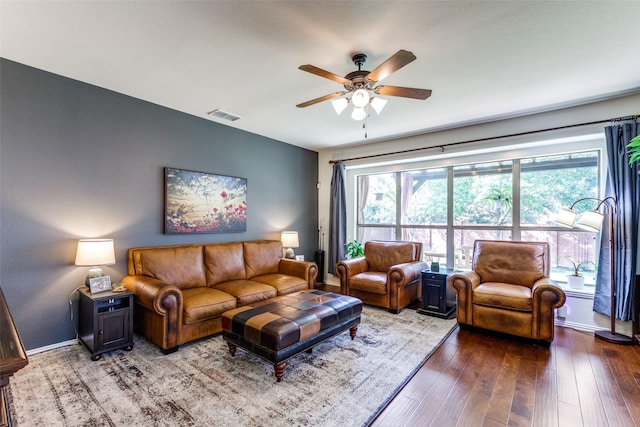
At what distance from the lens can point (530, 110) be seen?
3.73 meters

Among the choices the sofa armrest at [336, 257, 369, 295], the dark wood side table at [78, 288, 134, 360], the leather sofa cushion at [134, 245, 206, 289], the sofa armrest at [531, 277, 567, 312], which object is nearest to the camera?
the dark wood side table at [78, 288, 134, 360]

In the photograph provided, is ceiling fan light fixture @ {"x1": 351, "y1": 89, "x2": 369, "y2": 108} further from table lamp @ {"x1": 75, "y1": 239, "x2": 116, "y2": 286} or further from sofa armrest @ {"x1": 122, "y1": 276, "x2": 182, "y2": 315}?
table lamp @ {"x1": 75, "y1": 239, "x2": 116, "y2": 286}

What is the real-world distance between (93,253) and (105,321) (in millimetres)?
654

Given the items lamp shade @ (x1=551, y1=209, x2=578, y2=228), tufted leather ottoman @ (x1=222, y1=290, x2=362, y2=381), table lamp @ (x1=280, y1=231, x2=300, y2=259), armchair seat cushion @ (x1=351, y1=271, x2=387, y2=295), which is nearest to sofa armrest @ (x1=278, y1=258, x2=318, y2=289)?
table lamp @ (x1=280, y1=231, x2=300, y2=259)

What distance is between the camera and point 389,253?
15.5ft

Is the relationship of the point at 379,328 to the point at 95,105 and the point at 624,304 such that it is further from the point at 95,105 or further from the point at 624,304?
the point at 95,105

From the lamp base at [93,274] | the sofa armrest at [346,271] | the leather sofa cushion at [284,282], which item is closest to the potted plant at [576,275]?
the sofa armrest at [346,271]

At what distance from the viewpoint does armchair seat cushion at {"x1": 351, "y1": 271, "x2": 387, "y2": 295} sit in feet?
13.4

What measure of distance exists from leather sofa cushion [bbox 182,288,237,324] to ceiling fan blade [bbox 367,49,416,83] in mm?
2680

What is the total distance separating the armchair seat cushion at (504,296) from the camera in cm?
309

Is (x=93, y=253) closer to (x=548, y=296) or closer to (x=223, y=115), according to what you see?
(x=223, y=115)

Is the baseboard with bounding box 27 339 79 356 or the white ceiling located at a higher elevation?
the white ceiling

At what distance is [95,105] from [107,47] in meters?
1.00

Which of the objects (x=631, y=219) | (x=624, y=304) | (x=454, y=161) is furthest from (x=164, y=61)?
(x=624, y=304)
